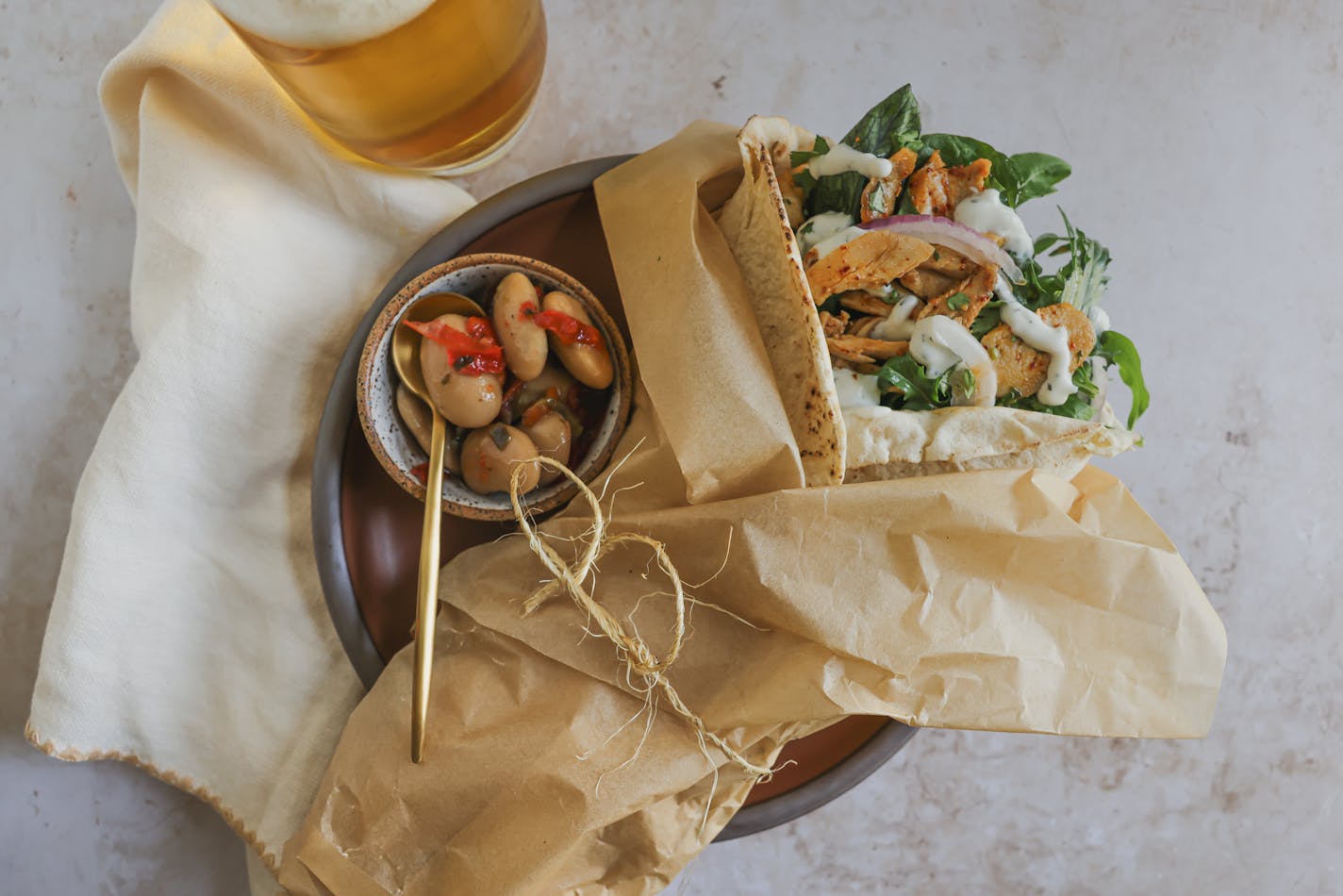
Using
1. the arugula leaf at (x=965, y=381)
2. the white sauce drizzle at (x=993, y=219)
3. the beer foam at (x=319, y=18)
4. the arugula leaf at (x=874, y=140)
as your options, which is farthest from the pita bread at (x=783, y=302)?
the beer foam at (x=319, y=18)

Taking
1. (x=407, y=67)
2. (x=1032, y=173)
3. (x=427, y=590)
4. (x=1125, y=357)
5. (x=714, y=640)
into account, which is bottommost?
(x=714, y=640)

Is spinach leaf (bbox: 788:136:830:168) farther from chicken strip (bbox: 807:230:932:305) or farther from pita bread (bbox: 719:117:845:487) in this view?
chicken strip (bbox: 807:230:932:305)

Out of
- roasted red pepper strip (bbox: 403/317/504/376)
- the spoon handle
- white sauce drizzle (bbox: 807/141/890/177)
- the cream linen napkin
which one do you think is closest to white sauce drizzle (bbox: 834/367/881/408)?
white sauce drizzle (bbox: 807/141/890/177)

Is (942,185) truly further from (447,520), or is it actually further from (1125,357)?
(447,520)

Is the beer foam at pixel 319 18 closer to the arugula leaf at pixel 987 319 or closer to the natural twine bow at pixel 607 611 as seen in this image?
the natural twine bow at pixel 607 611

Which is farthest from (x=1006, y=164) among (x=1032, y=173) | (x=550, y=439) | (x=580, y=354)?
(x=550, y=439)

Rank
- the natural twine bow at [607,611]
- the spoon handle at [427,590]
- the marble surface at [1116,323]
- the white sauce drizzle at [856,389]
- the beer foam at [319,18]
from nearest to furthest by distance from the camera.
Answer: the beer foam at [319,18], the natural twine bow at [607,611], the spoon handle at [427,590], the white sauce drizzle at [856,389], the marble surface at [1116,323]

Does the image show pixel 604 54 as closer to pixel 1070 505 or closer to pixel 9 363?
pixel 1070 505
